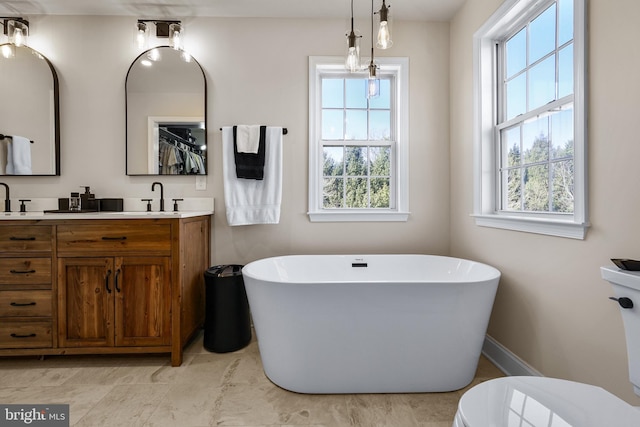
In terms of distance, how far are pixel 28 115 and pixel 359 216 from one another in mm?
2738

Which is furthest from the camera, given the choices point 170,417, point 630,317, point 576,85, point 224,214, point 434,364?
point 224,214

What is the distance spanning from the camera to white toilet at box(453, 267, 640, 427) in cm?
73

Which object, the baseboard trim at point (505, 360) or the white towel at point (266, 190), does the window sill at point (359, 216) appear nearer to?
the white towel at point (266, 190)

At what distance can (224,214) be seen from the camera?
2.49m

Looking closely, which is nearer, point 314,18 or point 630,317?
point 630,317

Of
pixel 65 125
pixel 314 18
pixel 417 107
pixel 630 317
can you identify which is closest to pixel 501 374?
pixel 630 317

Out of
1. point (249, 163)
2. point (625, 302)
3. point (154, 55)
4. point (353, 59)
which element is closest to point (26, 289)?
point (249, 163)

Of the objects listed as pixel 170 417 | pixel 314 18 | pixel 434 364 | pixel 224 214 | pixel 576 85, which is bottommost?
pixel 170 417

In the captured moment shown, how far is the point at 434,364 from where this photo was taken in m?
1.59

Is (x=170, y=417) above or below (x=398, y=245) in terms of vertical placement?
below

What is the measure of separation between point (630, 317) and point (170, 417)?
1.89 metres

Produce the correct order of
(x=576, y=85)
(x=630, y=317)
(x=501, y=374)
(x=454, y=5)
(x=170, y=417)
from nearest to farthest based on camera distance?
1. (x=630, y=317)
2. (x=576, y=85)
3. (x=170, y=417)
4. (x=501, y=374)
5. (x=454, y=5)

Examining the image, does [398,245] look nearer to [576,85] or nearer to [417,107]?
[417,107]

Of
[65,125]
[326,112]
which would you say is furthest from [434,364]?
[65,125]
